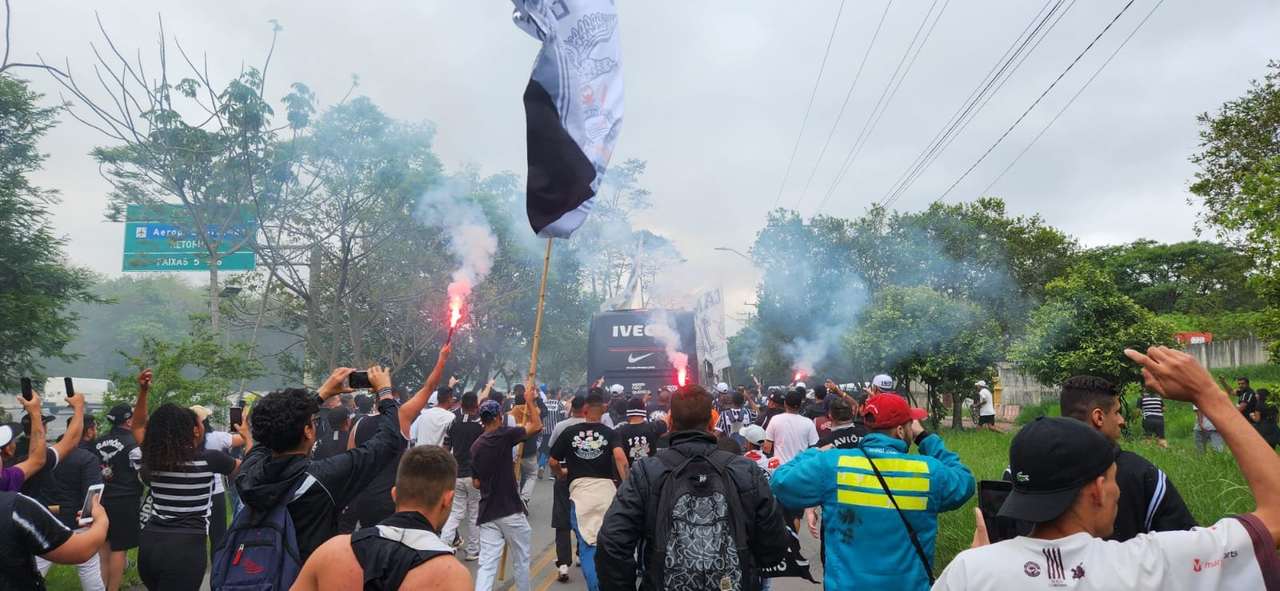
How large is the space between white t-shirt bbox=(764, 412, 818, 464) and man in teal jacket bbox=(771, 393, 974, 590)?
4537 mm

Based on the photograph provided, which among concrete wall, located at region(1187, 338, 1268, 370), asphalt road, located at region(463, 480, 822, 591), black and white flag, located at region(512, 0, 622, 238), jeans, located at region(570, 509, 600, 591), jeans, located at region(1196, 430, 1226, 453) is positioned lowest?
asphalt road, located at region(463, 480, 822, 591)

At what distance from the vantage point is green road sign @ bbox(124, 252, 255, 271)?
20.2 meters

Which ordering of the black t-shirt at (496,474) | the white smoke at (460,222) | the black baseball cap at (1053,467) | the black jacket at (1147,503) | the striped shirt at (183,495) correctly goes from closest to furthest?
the black baseball cap at (1053,467)
the black jacket at (1147,503)
the striped shirt at (183,495)
the black t-shirt at (496,474)
the white smoke at (460,222)

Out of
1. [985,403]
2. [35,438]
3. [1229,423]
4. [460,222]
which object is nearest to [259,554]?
[35,438]

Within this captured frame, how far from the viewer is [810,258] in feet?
117

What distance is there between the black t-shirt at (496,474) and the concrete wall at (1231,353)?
33.4 metres

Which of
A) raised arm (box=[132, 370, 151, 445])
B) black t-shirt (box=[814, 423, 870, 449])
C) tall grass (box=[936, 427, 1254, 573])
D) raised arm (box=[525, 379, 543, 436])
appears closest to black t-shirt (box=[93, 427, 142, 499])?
raised arm (box=[132, 370, 151, 445])

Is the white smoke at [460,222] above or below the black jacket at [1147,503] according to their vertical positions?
above

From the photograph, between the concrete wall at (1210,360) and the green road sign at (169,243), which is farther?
the concrete wall at (1210,360)

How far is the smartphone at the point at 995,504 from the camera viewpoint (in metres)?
3.16

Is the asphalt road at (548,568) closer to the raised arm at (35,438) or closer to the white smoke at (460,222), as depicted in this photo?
the raised arm at (35,438)

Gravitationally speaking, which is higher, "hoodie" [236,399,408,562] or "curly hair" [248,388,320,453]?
"curly hair" [248,388,320,453]

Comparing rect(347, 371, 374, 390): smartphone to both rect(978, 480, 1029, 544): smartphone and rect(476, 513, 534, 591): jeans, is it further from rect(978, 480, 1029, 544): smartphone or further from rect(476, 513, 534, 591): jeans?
rect(476, 513, 534, 591): jeans

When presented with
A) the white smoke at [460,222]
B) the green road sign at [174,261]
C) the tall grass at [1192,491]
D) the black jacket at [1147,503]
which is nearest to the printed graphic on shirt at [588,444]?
the tall grass at [1192,491]
